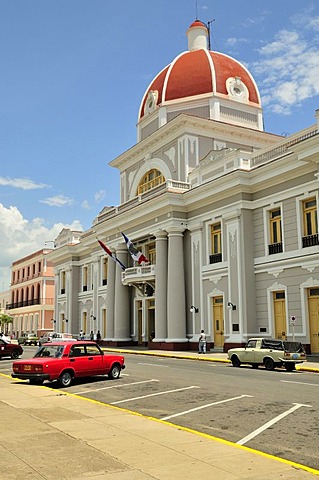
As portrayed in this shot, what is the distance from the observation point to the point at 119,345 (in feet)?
140

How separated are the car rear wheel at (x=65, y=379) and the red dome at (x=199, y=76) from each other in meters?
30.2

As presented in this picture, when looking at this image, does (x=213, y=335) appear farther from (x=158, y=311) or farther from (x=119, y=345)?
(x=119, y=345)

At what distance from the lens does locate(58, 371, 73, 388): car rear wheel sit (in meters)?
15.9

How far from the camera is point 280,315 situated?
2888 cm

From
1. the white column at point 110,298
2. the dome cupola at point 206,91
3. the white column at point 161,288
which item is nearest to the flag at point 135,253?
the white column at point 161,288

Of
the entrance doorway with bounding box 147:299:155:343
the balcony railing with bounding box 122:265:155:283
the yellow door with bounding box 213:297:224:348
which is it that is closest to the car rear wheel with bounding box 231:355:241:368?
the yellow door with bounding box 213:297:224:348

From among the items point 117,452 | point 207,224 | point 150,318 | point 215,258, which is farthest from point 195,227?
point 117,452

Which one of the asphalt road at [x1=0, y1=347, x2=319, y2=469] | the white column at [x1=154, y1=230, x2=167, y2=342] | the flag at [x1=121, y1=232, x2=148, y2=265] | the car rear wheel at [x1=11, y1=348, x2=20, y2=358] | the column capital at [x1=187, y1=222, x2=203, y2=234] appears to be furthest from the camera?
the flag at [x1=121, y1=232, x2=148, y2=265]

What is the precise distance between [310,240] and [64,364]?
1554cm

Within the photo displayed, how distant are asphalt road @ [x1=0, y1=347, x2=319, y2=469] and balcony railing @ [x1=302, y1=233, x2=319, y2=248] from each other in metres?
8.53

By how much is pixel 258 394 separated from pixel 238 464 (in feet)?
22.5

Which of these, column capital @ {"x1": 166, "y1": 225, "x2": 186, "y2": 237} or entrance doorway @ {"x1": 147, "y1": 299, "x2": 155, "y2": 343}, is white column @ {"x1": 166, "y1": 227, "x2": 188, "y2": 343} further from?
entrance doorway @ {"x1": 147, "y1": 299, "x2": 155, "y2": 343}

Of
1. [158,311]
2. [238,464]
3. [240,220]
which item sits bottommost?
[238,464]

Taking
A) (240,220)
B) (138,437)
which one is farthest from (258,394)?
(240,220)
